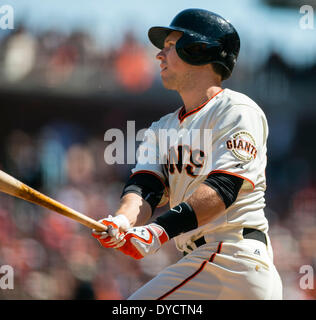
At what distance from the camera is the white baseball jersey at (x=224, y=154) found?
300 centimetres

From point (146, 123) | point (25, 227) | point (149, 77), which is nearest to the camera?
point (25, 227)

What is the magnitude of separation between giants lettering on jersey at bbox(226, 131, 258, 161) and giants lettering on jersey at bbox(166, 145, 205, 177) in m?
0.21

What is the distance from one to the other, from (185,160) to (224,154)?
294 mm

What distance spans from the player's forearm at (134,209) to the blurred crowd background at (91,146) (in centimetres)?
433

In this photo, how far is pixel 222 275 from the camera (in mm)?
2945

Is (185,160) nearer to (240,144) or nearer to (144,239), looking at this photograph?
(240,144)

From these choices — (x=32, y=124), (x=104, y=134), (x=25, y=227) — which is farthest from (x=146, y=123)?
(x=25, y=227)

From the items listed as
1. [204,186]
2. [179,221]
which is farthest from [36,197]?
[204,186]

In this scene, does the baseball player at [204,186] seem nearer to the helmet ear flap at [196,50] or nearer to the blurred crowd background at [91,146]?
the helmet ear flap at [196,50]

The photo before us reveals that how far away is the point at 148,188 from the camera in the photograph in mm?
3400

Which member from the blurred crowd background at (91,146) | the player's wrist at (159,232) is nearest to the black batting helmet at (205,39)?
the player's wrist at (159,232)

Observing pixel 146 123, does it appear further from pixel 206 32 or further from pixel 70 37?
pixel 206 32
